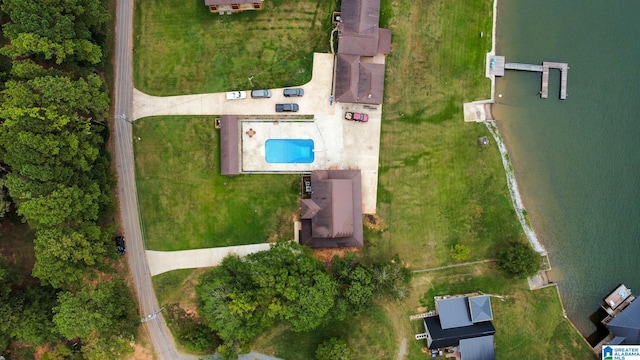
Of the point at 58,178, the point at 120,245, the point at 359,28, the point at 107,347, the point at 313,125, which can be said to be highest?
the point at 359,28

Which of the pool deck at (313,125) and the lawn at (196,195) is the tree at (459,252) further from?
the lawn at (196,195)

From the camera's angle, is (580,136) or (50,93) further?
(580,136)

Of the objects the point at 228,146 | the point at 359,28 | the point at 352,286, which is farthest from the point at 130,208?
the point at 359,28

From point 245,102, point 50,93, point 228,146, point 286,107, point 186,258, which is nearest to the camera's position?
point 50,93

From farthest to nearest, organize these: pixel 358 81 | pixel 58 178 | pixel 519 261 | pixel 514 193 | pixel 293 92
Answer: pixel 514 193 < pixel 293 92 < pixel 358 81 < pixel 519 261 < pixel 58 178

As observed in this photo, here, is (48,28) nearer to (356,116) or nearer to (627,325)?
(356,116)

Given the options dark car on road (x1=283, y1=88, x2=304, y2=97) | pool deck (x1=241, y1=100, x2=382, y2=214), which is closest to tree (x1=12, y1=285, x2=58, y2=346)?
pool deck (x1=241, y1=100, x2=382, y2=214)

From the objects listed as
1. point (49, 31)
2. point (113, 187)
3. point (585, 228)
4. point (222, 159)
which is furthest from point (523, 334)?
point (49, 31)
